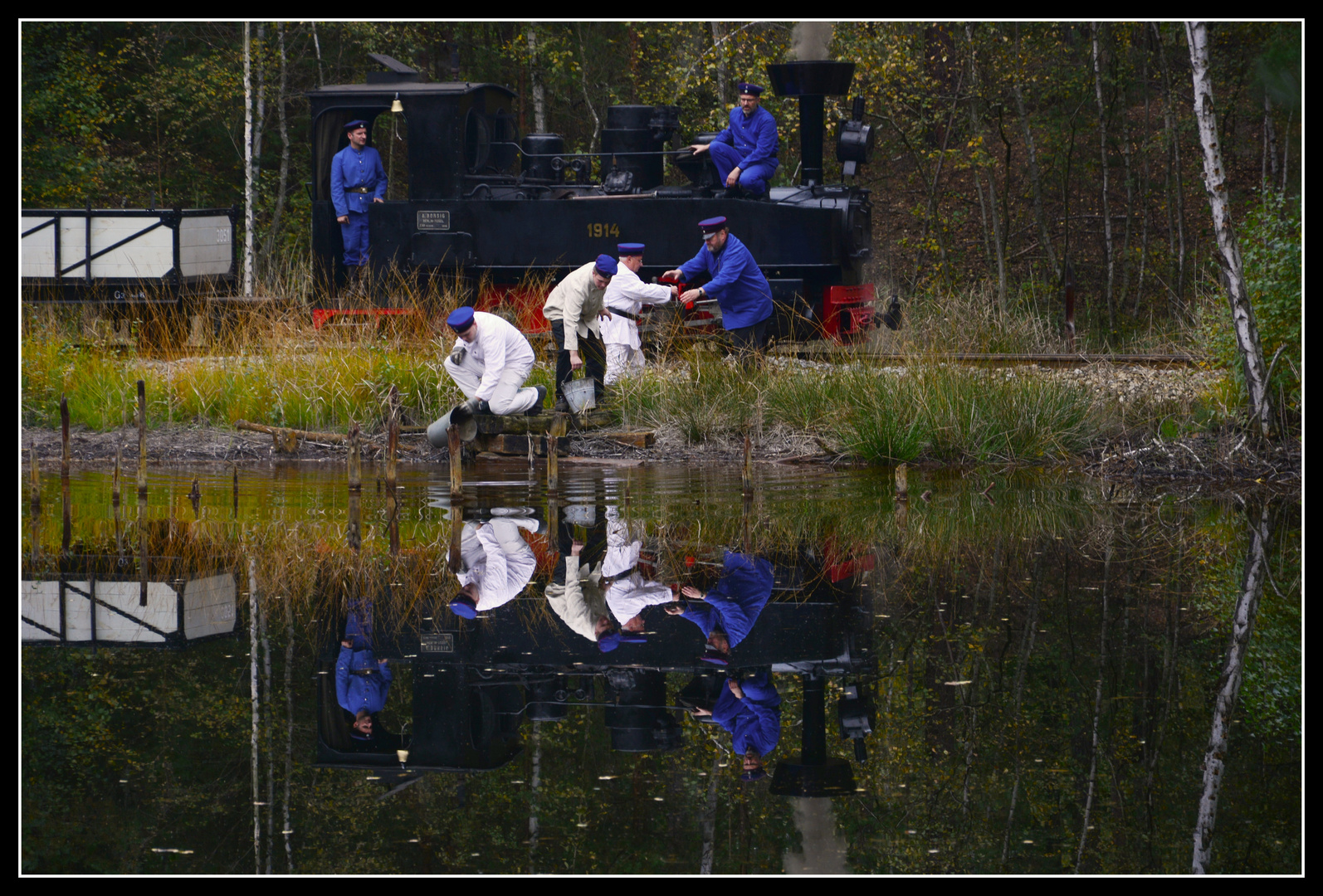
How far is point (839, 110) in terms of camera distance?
21516 mm

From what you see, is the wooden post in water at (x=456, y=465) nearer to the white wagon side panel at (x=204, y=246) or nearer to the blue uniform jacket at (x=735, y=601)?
the blue uniform jacket at (x=735, y=601)

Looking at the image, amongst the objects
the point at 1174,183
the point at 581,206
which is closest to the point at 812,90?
the point at 581,206

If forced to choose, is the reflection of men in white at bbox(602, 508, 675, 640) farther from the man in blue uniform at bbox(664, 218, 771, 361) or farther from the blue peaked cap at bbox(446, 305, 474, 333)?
the man in blue uniform at bbox(664, 218, 771, 361)

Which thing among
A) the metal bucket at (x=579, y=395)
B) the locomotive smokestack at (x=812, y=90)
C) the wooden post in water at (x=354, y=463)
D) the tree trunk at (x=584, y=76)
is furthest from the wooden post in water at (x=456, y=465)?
the tree trunk at (x=584, y=76)

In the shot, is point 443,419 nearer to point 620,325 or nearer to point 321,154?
point 620,325

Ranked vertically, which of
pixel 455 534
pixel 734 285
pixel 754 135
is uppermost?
pixel 754 135

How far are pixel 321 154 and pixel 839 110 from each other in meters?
8.60

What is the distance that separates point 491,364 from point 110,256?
Answer: 680 centimetres

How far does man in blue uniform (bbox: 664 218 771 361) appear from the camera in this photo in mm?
13148

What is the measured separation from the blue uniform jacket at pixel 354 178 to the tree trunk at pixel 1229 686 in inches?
379

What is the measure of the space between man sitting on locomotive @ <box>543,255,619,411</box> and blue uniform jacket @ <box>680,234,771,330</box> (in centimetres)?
98

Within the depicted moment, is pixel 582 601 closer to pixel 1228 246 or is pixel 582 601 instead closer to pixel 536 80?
pixel 1228 246

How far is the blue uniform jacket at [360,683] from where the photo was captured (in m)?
5.61

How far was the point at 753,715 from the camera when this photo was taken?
548 cm
